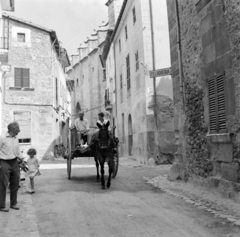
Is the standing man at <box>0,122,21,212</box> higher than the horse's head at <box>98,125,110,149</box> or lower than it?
lower

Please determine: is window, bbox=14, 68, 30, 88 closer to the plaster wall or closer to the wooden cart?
the plaster wall

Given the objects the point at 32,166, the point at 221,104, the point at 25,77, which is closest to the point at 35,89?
the point at 25,77

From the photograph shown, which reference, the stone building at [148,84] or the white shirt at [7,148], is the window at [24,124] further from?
the white shirt at [7,148]

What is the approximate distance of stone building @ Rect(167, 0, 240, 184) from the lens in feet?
21.3

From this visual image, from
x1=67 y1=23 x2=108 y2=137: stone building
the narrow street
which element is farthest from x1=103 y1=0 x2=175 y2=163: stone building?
x1=67 y1=23 x2=108 y2=137: stone building

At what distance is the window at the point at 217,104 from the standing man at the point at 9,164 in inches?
174

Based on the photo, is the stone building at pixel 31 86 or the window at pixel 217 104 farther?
the stone building at pixel 31 86

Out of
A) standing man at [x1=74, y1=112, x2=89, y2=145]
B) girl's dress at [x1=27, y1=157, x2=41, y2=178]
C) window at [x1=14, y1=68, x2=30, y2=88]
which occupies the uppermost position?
window at [x1=14, y1=68, x2=30, y2=88]

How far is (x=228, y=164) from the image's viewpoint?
6723mm

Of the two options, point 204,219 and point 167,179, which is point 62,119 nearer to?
point 167,179

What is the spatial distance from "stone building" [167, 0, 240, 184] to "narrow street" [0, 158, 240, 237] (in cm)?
142

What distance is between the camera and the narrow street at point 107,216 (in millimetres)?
4555

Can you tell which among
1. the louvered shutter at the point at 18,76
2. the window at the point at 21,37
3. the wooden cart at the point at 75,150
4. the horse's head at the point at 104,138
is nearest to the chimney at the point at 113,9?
the window at the point at 21,37

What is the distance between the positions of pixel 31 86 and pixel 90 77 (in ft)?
87.3
